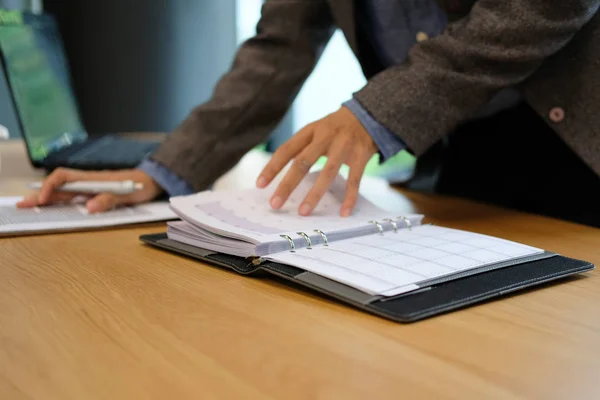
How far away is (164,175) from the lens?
1053 mm

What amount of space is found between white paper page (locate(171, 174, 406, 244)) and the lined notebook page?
5 cm

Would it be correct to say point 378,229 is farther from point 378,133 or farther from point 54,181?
point 54,181

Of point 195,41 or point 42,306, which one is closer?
point 42,306

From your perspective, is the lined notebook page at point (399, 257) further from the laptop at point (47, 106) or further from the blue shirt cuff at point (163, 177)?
the laptop at point (47, 106)

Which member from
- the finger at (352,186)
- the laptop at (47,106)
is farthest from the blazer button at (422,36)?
the laptop at (47,106)

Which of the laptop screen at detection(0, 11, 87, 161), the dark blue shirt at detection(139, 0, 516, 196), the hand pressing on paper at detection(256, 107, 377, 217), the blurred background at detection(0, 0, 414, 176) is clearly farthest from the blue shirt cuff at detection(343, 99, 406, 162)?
the blurred background at detection(0, 0, 414, 176)

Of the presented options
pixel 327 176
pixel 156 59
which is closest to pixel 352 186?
pixel 327 176

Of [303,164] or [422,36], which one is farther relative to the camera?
[422,36]

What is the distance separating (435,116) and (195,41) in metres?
2.18

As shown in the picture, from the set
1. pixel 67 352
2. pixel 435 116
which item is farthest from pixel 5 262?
pixel 435 116

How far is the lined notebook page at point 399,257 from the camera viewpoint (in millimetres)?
574

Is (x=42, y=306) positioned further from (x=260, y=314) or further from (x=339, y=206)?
(x=339, y=206)

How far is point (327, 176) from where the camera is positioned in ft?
2.76

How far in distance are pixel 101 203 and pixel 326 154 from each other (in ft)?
1.11
